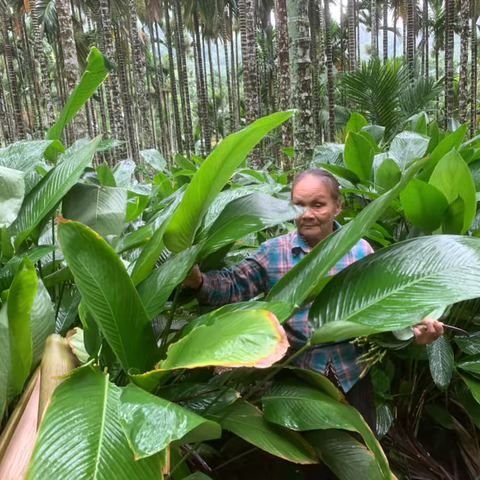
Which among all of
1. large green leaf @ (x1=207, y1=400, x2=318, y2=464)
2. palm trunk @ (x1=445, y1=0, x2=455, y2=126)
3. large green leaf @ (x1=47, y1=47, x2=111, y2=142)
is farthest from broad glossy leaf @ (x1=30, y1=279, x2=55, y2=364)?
palm trunk @ (x1=445, y1=0, x2=455, y2=126)

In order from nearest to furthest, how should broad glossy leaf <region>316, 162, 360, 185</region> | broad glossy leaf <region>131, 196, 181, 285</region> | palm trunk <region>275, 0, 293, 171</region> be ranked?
broad glossy leaf <region>131, 196, 181, 285</region> < broad glossy leaf <region>316, 162, 360, 185</region> < palm trunk <region>275, 0, 293, 171</region>

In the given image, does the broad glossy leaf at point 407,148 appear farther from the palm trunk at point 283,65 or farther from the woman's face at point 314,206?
the palm trunk at point 283,65

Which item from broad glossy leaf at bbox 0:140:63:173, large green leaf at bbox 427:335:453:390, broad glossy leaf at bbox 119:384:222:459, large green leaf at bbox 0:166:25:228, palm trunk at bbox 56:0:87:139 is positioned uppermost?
palm trunk at bbox 56:0:87:139

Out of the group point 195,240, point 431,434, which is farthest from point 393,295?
point 431,434

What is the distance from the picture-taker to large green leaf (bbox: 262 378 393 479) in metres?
0.90

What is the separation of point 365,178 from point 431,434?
1181 millimetres

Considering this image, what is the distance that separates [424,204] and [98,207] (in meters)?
0.95

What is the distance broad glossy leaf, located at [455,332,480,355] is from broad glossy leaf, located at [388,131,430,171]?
3.07 ft

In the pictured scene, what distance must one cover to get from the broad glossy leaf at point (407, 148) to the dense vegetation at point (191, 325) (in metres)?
0.92

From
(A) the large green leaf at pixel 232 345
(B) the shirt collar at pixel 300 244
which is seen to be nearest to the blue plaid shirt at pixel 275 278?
(B) the shirt collar at pixel 300 244

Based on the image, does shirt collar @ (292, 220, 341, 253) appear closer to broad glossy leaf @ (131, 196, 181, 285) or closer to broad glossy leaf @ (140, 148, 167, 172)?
broad glossy leaf @ (131, 196, 181, 285)

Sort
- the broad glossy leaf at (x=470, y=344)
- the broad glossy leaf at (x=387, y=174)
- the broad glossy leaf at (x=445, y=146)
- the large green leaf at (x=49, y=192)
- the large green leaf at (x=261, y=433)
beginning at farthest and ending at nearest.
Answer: the broad glossy leaf at (x=445, y=146), the broad glossy leaf at (x=387, y=174), the broad glossy leaf at (x=470, y=344), the large green leaf at (x=49, y=192), the large green leaf at (x=261, y=433)

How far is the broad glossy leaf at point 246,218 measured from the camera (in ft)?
3.41

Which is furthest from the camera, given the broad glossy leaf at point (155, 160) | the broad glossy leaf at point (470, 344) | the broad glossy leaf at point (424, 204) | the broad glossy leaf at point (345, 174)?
the broad glossy leaf at point (155, 160)
